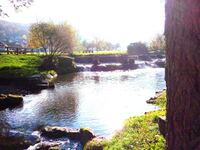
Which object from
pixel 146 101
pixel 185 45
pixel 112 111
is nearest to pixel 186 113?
pixel 185 45

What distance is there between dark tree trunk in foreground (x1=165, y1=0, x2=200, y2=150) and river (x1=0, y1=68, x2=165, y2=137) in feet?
50.5

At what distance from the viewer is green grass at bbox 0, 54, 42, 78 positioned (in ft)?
173

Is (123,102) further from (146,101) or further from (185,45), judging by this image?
(185,45)

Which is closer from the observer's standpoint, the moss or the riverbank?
the moss

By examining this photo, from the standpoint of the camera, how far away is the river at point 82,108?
2384 centimetres

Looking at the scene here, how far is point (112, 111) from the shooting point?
2795 cm

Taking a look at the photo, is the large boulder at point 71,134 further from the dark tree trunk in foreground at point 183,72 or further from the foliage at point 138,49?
the foliage at point 138,49

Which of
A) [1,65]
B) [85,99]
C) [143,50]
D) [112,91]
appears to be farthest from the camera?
[143,50]

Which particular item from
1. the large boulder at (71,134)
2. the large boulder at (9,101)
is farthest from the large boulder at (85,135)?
the large boulder at (9,101)

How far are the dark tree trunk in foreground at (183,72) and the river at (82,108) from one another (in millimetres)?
15407

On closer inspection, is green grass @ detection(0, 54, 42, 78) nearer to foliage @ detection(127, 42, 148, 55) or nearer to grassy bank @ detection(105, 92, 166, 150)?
foliage @ detection(127, 42, 148, 55)

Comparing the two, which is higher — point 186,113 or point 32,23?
point 32,23

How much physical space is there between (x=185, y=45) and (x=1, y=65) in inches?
2318

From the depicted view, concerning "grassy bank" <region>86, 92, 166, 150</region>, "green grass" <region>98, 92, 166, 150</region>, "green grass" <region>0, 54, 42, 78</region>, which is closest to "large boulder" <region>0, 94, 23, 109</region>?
"grassy bank" <region>86, 92, 166, 150</region>
